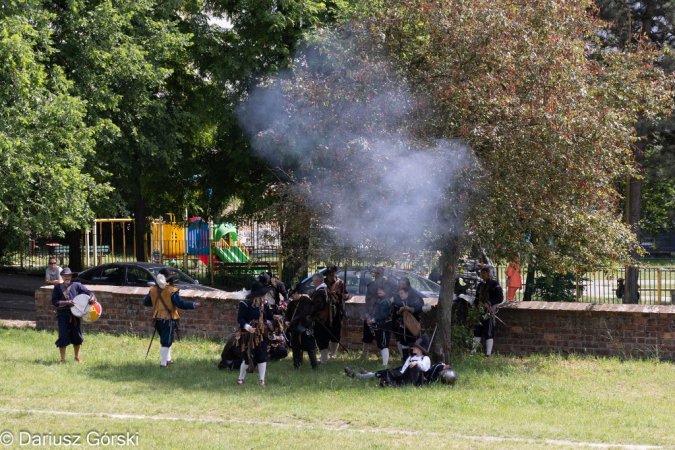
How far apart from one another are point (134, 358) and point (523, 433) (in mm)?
7074

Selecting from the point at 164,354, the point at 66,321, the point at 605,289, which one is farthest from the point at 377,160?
the point at 605,289

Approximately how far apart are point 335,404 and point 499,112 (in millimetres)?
4404

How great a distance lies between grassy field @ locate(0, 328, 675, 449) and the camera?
8.06m

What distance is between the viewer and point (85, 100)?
1761cm

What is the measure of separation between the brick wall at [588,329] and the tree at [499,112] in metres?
1.23

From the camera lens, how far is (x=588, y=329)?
42.5 feet

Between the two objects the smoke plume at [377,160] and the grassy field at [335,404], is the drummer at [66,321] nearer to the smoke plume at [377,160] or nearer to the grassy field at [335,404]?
the grassy field at [335,404]

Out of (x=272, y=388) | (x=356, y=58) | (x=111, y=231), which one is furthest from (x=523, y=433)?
(x=111, y=231)

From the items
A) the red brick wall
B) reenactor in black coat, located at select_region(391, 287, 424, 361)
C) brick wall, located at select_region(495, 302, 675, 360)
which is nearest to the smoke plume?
reenactor in black coat, located at select_region(391, 287, 424, 361)

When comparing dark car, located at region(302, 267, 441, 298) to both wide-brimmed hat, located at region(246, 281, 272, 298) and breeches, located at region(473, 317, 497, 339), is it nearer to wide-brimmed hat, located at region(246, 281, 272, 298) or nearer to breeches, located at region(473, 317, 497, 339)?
breeches, located at region(473, 317, 497, 339)

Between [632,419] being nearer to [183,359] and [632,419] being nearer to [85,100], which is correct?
[183,359]

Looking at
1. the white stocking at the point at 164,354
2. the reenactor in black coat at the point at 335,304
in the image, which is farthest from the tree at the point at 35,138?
the reenactor in black coat at the point at 335,304

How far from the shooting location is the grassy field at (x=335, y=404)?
26.5ft

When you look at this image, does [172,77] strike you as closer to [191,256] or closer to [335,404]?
[191,256]
